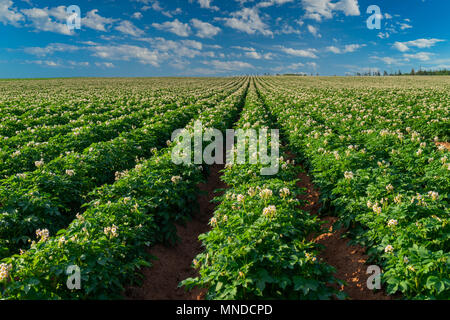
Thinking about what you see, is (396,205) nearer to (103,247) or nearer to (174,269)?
(174,269)

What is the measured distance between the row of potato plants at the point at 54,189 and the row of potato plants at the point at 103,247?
31.7 inches

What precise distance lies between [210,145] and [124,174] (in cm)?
495

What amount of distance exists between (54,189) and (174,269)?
378cm

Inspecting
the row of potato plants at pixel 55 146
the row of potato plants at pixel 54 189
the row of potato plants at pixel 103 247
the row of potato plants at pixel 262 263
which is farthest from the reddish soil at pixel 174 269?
the row of potato plants at pixel 55 146

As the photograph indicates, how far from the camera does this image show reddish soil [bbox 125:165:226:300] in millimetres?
4934

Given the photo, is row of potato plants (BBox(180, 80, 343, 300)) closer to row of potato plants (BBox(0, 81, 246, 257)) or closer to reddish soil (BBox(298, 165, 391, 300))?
reddish soil (BBox(298, 165, 391, 300))

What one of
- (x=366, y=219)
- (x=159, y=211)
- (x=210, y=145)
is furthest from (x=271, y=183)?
(x=210, y=145)

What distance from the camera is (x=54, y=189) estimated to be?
6730mm

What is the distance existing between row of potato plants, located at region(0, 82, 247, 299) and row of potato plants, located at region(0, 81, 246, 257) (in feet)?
2.64

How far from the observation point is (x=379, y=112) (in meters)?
18.2

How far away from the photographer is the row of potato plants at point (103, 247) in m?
3.53

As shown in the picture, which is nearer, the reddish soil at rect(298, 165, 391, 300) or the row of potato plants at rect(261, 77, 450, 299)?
the row of potato plants at rect(261, 77, 450, 299)

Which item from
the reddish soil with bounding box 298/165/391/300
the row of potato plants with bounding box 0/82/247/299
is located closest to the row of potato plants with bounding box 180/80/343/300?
the reddish soil with bounding box 298/165/391/300
